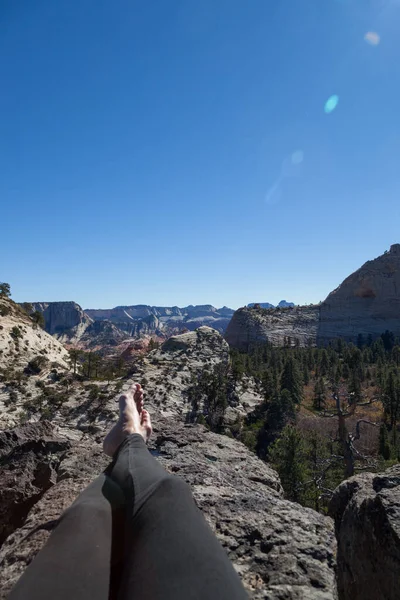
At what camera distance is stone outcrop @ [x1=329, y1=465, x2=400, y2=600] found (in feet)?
6.90

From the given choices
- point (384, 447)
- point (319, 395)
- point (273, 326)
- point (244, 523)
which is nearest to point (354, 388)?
point (384, 447)

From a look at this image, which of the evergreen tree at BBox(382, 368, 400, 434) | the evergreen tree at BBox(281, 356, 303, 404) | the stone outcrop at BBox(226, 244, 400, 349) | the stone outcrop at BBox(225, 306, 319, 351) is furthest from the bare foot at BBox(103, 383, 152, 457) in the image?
the stone outcrop at BBox(226, 244, 400, 349)

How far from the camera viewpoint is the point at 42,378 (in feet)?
79.6

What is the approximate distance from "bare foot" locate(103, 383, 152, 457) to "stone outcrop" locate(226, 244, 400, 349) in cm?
9460

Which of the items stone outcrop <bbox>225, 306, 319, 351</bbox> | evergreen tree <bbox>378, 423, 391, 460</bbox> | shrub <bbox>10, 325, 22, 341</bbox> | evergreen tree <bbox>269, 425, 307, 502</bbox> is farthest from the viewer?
stone outcrop <bbox>225, 306, 319, 351</bbox>

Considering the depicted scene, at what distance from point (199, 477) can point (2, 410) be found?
19.8 meters

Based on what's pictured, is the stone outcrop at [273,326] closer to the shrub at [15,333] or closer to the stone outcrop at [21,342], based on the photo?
the stone outcrop at [21,342]

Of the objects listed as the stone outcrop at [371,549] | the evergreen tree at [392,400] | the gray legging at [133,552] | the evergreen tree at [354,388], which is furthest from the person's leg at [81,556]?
the evergreen tree at [392,400]

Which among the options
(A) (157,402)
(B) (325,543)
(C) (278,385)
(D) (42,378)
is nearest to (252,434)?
(A) (157,402)

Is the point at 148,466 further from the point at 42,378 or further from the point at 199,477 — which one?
the point at 42,378

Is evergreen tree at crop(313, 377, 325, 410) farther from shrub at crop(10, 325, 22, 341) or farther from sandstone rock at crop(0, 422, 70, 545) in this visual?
sandstone rock at crop(0, 422, 70, 545)

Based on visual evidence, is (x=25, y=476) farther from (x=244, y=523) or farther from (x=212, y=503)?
(x=244, y=523)

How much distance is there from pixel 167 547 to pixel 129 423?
206 centimetres

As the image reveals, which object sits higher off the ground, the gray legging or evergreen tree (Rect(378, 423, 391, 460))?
the gray legging
